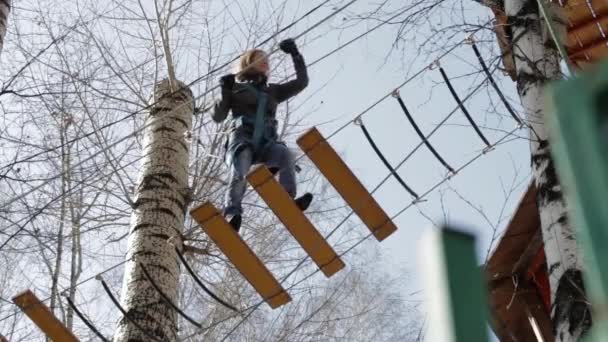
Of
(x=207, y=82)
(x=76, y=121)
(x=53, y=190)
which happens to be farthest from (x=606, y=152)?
(x=53, y=190)

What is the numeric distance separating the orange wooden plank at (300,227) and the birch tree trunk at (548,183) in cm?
123

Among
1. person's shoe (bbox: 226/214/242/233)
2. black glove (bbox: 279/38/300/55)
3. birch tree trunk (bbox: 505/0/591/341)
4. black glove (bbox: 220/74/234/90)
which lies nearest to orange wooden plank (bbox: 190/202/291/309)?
person's shoe (bbox: 226/214/242/233)

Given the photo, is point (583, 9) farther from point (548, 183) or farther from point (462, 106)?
point (548, 183)

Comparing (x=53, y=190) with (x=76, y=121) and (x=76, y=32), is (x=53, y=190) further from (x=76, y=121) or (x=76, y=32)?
(x=76, y=32)

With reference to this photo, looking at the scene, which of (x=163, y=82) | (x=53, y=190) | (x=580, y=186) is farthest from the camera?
(x=53, y=190)

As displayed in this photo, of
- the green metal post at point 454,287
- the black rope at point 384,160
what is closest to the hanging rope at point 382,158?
the black rope at point 384,160

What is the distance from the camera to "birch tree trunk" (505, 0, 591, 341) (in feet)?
10.3

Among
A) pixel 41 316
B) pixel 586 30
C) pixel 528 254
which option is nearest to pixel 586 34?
pixel 586 30

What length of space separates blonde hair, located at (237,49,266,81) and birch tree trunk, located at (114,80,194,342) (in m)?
0.64

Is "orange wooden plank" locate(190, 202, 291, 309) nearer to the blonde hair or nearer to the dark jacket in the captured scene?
the dark jacket

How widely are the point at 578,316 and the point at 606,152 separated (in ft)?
9.09

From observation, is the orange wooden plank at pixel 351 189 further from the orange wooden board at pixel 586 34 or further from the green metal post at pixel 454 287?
the green metal post at pixel 454 287

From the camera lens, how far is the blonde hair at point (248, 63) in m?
5.09

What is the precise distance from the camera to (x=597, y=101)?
20.1 inches
